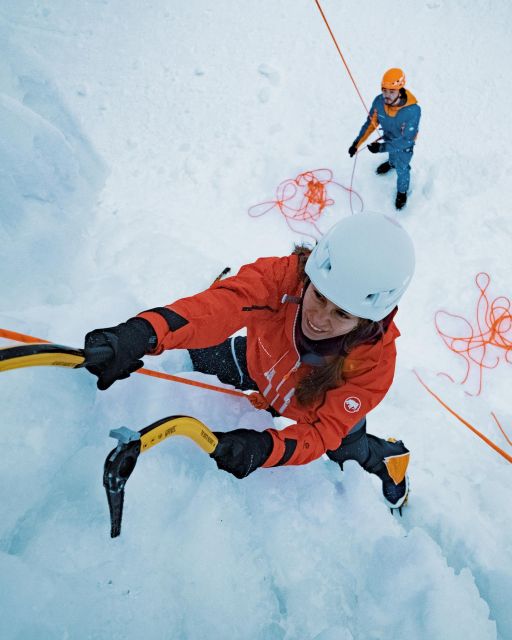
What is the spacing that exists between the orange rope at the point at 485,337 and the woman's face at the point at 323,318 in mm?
2127

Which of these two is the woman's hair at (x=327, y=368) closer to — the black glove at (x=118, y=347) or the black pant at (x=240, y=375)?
the black pant at (x=240, y=375)

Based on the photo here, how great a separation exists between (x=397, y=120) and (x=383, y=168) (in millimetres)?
759

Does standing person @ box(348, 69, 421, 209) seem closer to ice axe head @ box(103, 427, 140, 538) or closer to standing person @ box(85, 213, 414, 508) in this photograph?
standing person @ box(85, 213, 414, 508)

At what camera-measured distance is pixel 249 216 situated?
415cm

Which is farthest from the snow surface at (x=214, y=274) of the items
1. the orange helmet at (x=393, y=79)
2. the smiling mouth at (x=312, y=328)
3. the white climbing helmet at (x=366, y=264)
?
the orange helmet at (x=393, y=79)

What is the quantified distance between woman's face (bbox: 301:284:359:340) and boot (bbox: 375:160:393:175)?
3.54m

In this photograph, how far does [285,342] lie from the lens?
5.86 feet

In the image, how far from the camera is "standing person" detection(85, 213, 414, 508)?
4.65 ft

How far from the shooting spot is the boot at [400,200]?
4.32 m

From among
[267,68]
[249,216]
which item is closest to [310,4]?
[267,68]

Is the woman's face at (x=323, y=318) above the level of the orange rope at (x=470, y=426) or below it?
above

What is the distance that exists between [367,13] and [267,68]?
2154 mm

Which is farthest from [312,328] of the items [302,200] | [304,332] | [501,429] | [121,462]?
[302,200]

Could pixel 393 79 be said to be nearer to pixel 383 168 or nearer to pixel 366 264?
pixel 383 168
